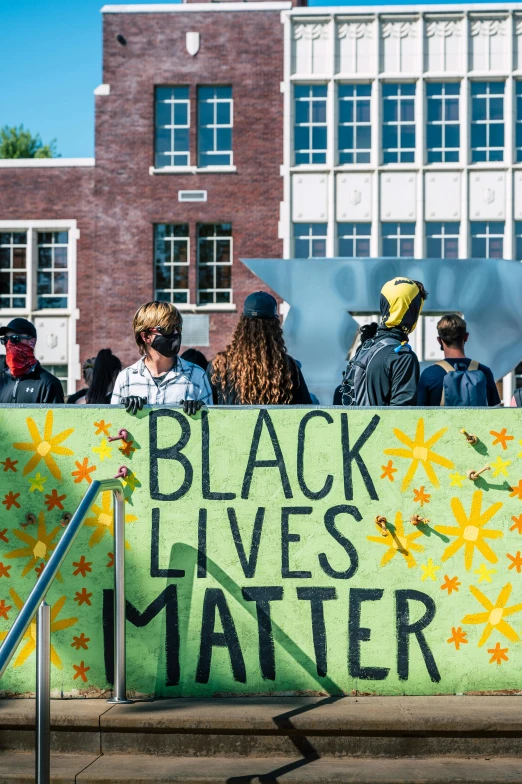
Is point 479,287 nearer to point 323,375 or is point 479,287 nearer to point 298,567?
point 323,375

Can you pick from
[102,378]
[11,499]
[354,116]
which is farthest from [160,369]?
[354,116]

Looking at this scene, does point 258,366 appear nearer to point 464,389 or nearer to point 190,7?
point 464,389

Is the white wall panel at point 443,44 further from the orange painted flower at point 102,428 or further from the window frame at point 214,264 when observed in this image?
the orange painted flower at point 102,428

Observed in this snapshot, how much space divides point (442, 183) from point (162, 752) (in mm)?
25133

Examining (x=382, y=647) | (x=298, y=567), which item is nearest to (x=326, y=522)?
(x=298, y=567)

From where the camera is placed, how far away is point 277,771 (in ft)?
13.2

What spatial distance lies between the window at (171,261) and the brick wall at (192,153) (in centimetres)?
24

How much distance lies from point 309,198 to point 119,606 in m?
24.5

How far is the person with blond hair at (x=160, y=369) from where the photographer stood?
4.83m

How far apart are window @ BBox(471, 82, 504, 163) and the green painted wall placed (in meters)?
24.8

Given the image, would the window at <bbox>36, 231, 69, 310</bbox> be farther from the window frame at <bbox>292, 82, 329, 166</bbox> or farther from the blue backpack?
the blue backpack

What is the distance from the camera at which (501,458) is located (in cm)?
453

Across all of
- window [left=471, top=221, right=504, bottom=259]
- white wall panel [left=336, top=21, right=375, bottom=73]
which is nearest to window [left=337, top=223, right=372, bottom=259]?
Result: window [left=471, top=221, right=504, bottom=259]

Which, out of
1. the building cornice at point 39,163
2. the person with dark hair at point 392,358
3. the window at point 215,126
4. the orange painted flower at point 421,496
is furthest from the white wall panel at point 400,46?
the orange painted flower at point 421,496
